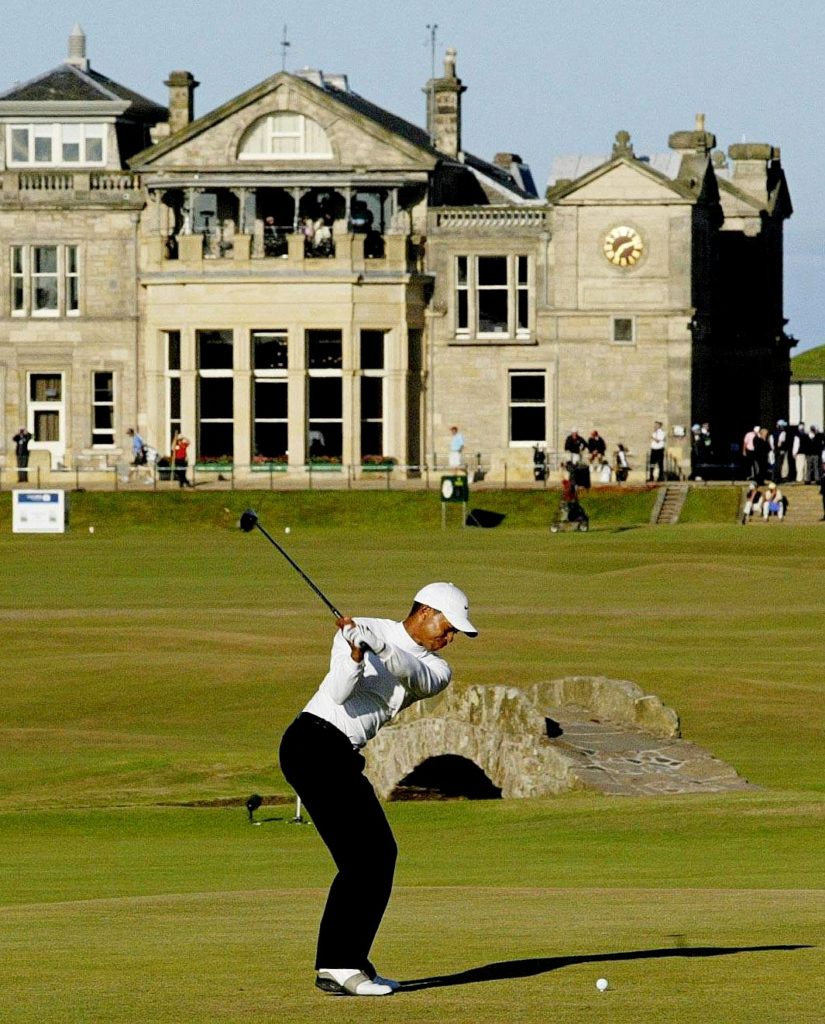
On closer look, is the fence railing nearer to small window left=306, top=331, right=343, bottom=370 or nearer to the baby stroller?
small window left=306, top=331, right=343, bottom=370

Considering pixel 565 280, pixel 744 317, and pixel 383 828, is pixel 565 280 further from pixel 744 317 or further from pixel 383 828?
pixel 383 828

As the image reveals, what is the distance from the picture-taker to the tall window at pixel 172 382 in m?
73.5

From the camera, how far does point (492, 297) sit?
73625 mm

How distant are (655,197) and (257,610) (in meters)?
31.9

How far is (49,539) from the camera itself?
204 ft

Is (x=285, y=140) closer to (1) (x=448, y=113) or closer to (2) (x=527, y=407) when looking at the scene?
(1) (x=448, y=113)

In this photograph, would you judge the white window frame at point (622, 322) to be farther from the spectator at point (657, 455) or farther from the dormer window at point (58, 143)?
the dormer window at point (58, 143)

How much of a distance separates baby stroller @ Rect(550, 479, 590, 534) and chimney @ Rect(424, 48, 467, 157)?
18.6 meters

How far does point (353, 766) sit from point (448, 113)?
222ft

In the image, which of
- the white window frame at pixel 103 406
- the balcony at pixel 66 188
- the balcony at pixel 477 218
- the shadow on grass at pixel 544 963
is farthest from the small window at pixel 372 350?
the shadow on grass at pixel 544 963

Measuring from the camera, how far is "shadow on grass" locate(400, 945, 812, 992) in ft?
36.4

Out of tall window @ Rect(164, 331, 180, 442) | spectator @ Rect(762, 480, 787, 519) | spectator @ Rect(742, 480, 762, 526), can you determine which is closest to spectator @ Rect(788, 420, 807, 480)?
spectator @ Rect(742, 480, 762, 526)

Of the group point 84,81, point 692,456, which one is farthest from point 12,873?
point 84,81

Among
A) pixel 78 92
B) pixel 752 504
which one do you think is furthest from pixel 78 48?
pixel 752 504
